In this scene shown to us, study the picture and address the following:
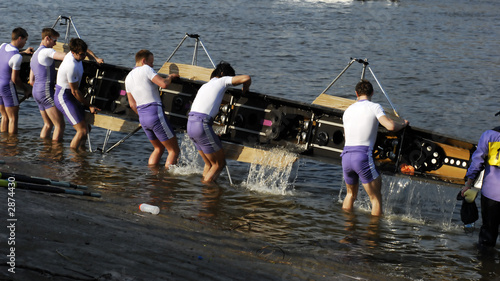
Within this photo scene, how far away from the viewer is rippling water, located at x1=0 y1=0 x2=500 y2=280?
8.41 m

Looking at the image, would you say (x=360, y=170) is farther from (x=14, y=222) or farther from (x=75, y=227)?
(x=14, y=222)

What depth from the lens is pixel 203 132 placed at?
9.81 meters

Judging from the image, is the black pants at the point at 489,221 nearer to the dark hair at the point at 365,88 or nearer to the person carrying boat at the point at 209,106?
the dark hair at the point at 365,88

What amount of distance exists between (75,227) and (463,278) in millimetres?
4073

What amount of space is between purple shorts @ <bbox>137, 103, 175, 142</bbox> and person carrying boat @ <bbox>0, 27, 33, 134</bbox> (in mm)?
2900

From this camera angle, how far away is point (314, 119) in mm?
10242

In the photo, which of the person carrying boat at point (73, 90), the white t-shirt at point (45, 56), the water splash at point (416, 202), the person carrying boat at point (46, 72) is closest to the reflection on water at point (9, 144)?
the person carrying boat at point (46, 72)

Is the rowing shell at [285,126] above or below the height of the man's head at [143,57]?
below

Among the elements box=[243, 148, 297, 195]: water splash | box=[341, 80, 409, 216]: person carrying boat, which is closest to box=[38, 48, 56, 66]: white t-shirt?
box=[243, 148, 297, 195]: water splash

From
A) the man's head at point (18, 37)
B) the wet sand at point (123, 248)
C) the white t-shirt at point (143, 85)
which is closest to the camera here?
the wet sand at point (123, 248)

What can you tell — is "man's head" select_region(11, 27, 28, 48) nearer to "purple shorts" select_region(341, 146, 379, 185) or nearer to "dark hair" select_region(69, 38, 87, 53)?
"dark hair" select_region(69, 38, 87, 53)

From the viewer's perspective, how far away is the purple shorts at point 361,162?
8547 millimetres

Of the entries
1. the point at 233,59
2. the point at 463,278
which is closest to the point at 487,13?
the point at 233,59

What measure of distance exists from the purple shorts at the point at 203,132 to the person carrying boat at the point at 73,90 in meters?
2.32
